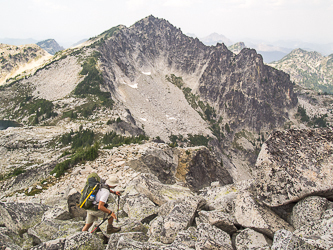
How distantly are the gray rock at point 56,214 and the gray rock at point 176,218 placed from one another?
16.9 feet

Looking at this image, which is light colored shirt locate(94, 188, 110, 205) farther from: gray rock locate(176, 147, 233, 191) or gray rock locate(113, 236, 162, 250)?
gray rock locate(176, 147, 233, 191)

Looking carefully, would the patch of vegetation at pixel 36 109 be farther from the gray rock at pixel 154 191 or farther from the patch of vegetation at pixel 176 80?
the patch of vegetation at pixel 176 80

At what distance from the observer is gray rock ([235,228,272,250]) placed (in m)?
6.38

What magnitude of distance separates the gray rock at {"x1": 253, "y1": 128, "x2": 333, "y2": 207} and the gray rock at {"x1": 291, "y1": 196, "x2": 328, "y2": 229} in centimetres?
24

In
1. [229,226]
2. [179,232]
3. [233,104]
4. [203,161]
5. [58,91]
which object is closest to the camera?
[179,232]

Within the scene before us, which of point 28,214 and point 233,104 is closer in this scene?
point 28,214

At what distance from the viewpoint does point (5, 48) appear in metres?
147

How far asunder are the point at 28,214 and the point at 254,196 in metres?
11.3

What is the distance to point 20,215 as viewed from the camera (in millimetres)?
9227

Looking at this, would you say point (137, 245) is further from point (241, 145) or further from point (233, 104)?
point (233, 104)

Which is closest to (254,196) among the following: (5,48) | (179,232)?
(179,232)

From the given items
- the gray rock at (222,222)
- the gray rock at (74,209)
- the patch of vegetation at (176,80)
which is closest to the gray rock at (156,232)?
the gray rock at (222,222)

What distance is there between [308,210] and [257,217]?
181cm

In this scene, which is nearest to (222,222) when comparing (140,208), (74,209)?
(140,208)
